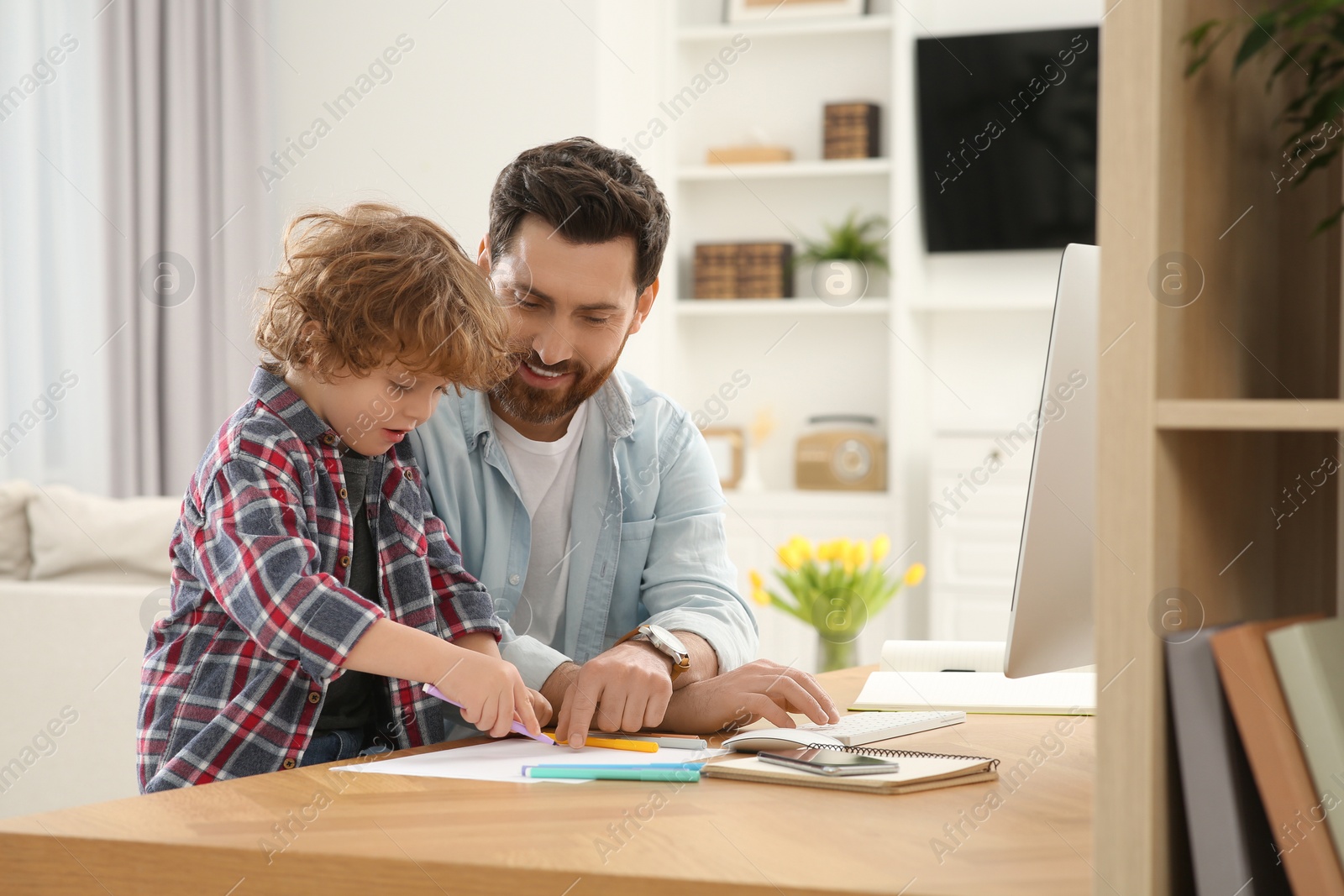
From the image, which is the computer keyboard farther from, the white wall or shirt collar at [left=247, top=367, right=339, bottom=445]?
the white wall

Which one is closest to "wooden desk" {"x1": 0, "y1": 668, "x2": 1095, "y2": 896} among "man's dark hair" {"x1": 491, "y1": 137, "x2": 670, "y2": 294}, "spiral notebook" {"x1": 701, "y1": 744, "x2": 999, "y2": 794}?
"spiral notebook" {"x1": 701, "y1": 744, "x2": 999, "y2": 794}

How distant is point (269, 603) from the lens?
102cm

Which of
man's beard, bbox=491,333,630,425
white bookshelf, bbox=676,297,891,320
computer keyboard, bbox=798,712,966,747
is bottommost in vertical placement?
computer keyboard, bbox=798,712,966,747

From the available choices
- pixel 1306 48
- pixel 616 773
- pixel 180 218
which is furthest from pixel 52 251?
pixel 1306 48

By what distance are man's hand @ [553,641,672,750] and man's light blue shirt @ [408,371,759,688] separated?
0.23 m

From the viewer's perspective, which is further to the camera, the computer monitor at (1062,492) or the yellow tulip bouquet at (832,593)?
the yellow tulip bouquet at (832,593)

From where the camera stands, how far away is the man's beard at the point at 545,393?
149 cm

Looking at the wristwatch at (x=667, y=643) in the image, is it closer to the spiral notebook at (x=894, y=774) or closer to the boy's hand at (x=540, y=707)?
the boy's hand at (x=540, y=707)

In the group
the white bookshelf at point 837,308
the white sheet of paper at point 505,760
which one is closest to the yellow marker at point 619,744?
the white sheet of paper at point 505,760

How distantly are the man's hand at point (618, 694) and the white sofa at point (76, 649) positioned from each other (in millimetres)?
1827

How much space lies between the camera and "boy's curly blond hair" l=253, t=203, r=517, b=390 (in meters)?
1.14

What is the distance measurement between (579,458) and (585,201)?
311mm

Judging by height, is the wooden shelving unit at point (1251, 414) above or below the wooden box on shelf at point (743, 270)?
below

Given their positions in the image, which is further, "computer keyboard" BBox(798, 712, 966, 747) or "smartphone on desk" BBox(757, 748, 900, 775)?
"computer keyboard" BBox(798, 712, 966, 747)
